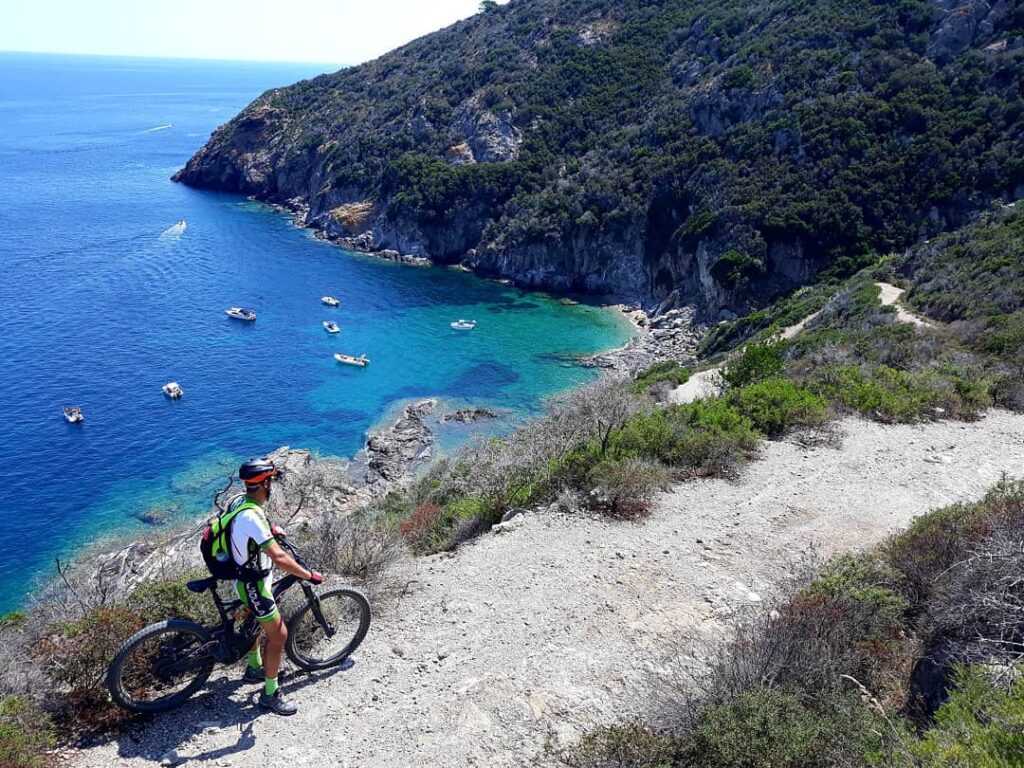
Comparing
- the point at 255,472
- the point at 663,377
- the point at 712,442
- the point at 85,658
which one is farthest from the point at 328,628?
the point at 663,377

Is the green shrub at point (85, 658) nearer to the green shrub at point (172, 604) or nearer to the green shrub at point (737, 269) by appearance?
the green shrub at point (172, 604)

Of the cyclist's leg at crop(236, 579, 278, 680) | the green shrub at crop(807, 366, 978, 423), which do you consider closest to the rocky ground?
the green shrub at crop(807, 366, 978, 423)

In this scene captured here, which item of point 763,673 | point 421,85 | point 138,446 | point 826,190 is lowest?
point 138,446

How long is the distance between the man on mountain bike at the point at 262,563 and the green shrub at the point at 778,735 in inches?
127

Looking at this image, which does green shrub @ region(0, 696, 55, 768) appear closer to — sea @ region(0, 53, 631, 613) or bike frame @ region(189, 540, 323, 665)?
bike frame @ region(189, 540, 323, 665)

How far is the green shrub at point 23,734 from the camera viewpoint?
4445 mm

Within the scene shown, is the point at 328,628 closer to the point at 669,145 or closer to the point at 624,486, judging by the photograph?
the point at 624,486

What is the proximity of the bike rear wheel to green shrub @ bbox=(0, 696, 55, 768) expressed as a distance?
50 cm

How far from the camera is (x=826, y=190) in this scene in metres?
43.6

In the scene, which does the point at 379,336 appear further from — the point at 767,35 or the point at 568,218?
the point at 767,35

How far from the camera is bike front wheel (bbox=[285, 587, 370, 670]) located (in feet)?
19.0

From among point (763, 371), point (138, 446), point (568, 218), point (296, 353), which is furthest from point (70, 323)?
point (763, 371)

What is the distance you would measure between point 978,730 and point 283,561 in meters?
4.78

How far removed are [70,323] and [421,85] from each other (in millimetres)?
47829
